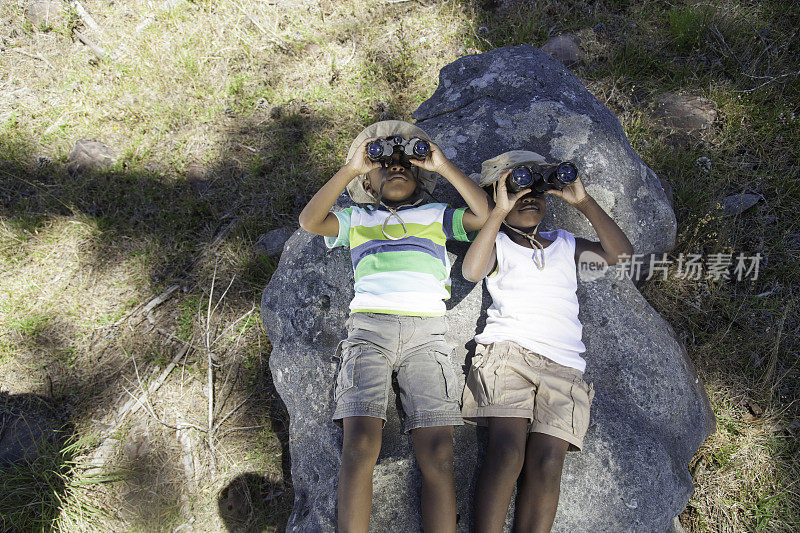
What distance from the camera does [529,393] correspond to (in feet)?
9.21

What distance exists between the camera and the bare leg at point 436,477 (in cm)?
254

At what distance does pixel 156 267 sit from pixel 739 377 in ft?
16.0

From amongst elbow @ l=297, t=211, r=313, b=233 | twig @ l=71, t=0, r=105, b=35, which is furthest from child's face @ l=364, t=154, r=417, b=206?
twig @ l=71, t=0, r=105, b=35

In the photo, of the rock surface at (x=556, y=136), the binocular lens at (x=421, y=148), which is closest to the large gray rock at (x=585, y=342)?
the rock surface at (x=556, y=136)

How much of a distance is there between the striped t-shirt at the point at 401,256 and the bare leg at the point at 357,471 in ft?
2.27

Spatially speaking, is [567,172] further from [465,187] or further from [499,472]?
[499,472]

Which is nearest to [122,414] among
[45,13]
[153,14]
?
[153,14]

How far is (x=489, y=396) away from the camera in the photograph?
2.81 metres

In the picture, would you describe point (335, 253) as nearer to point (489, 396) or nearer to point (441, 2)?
point (489, 396)

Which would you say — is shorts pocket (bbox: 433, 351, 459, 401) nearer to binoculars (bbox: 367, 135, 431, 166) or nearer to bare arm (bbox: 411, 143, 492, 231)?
bare arm (bbox: 411, 143, 492, 231)

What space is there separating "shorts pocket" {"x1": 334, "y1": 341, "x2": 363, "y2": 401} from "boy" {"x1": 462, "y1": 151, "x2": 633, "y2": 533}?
2.35 ft

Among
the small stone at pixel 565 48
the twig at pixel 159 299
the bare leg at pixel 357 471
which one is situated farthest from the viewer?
the small stone at pixel 565 48

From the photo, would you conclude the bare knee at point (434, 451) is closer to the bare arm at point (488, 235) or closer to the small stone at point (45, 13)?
the bare arm at point (488, 235)

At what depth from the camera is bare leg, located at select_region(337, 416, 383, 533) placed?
8.27ft
